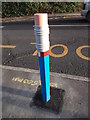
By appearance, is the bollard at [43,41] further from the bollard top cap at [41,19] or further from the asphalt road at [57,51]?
the asphalt road at [57,51]

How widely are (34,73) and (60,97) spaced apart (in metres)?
1.12

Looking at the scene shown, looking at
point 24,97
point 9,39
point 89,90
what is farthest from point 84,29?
point 24,97

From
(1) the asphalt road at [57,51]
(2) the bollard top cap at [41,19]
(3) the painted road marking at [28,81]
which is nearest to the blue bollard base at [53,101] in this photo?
(3) the painted road marking at [28,81]

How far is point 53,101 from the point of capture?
2865 millimetres

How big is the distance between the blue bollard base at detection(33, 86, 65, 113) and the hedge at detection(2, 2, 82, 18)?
9.34m

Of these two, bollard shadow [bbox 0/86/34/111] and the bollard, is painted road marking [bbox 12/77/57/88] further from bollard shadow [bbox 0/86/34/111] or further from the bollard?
the bollard

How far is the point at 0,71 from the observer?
4.00m

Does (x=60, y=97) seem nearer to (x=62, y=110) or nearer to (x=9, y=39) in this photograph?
(x=62, y=110)

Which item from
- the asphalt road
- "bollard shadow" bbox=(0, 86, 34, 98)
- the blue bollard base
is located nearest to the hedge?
the asphalt road

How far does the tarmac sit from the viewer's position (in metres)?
2.67

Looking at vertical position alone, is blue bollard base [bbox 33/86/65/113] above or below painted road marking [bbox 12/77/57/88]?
below

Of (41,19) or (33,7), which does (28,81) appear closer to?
(41,19)

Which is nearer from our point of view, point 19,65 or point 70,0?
point 19,65

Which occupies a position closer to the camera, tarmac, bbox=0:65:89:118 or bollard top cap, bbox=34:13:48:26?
bollard top cap, bbox=34:13:48:26
